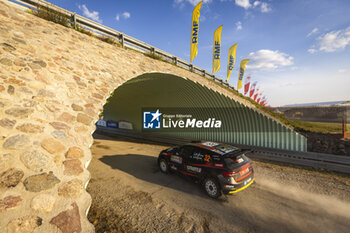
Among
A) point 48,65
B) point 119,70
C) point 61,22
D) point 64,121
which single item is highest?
point 61,22

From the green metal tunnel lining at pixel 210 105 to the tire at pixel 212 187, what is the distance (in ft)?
22.4

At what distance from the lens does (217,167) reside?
202 inches

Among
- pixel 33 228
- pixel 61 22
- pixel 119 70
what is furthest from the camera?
pixel 119 70

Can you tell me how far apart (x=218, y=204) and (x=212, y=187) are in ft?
1.75

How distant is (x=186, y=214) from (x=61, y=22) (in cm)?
888

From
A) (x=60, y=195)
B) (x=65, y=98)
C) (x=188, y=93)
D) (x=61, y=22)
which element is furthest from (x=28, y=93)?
(x=188, y=93)

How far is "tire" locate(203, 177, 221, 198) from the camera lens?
511 centimetres

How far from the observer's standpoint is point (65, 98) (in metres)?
4.59

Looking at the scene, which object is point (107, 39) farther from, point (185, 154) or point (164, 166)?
point (164, 166)

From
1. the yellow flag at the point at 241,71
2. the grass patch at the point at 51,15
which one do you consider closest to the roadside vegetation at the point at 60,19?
A: the grass patch at the point at 51,15

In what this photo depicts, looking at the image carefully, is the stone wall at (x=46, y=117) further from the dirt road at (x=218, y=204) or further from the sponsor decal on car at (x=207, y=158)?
the sponsor decal on car at (x=207, y=158)

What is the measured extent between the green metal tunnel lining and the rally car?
5638mm

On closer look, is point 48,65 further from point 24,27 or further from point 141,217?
point 141,217

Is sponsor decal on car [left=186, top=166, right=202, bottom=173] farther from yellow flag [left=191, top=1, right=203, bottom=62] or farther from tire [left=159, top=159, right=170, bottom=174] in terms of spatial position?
yellow flag [left=191, top=1, right=203, bottom=62]
